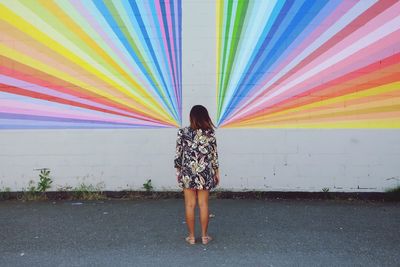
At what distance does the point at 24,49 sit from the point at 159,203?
2965mm

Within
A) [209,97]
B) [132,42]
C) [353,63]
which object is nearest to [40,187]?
[132,42]

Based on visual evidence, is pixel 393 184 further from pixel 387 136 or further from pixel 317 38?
pixel 317 38

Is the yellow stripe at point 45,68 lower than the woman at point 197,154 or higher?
higher

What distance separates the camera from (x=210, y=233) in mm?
4824

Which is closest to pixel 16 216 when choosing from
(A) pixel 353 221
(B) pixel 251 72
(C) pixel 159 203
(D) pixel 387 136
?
(C) pixel 159 203

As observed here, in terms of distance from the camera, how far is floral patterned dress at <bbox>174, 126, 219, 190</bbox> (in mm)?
4332

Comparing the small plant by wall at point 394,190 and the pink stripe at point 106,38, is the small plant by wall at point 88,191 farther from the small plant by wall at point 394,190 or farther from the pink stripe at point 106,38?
the small plant by wall at point 394,190

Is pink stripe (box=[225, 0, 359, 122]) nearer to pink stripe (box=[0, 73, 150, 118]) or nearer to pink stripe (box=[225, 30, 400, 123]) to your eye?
pink stripe (box=[225, 30, 400, 123])

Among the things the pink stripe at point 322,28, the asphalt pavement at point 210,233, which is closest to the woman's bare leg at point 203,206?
the asphalt pavement at point 210,233

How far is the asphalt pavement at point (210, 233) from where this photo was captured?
4.01 m

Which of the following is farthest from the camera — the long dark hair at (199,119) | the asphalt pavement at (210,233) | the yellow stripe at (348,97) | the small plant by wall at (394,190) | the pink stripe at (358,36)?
the small plant by wall at (394,190)

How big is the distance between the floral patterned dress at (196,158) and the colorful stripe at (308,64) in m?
2.18

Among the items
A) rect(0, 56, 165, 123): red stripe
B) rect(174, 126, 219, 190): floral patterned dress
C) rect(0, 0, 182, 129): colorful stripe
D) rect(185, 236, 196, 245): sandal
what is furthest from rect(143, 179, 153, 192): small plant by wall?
rect(174, 126, 219, 190): floral patterned dress

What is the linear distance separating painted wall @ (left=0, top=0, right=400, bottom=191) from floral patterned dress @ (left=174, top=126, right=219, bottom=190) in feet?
7.02
